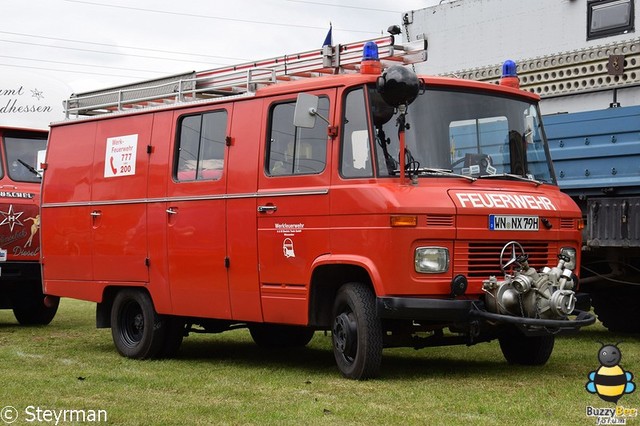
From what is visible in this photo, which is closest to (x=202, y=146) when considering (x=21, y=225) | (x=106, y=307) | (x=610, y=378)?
(x=106, y=307)

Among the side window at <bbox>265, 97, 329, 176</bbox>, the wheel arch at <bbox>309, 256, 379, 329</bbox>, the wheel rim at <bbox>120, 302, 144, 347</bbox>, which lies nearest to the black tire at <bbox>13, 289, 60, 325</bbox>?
the wheel rim at <bbox>120, 302, 144, 347</bbox>

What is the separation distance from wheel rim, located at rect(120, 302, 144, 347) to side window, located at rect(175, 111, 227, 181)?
152cm

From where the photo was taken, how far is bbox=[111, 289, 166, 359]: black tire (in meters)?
10.7

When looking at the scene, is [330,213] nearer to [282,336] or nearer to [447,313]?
[447,313]

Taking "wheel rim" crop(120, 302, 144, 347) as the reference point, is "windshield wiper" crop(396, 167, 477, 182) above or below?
above

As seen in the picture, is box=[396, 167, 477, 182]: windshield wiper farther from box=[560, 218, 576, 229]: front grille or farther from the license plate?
box=[560, 218, 576, 229]: front grille

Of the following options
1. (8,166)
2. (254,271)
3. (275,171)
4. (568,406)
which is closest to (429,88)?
(275,171)

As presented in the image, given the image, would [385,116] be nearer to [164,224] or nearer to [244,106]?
[244,106]

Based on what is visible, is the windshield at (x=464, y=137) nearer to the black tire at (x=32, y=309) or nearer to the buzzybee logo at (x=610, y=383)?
the buzzybee logo at (x=610, y=383)

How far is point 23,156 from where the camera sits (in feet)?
48.7

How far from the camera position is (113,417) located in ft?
23.5

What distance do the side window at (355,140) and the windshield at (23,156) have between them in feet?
22.5

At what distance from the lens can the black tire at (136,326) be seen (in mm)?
10656

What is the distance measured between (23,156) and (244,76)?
5.50 metres
